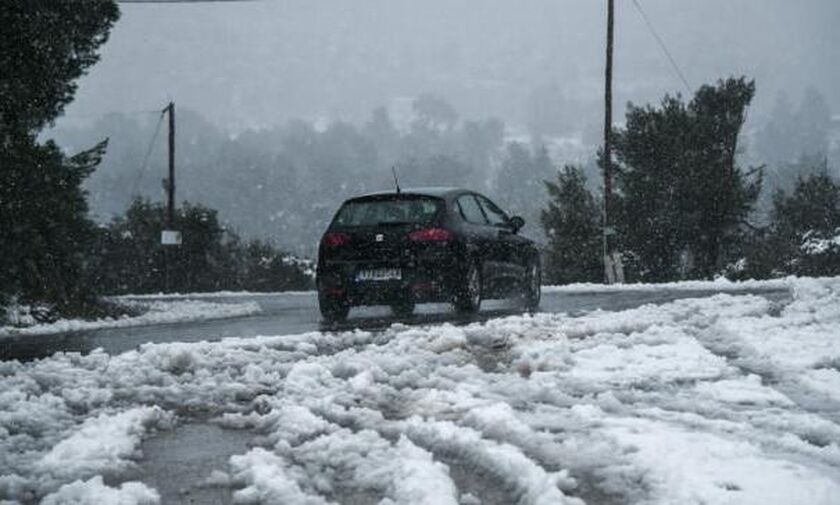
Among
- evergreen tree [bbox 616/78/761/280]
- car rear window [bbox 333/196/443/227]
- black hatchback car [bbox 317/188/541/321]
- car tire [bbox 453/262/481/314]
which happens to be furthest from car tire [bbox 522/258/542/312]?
evergreen tree [bbox 616/78/761/280]

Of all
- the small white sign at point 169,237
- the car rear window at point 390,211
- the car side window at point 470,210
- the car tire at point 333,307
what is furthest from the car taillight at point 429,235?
the small white sign at point 169,237

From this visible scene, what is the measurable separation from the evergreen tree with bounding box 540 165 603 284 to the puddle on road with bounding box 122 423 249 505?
33.4 m

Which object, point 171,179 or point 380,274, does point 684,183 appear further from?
point 380,274

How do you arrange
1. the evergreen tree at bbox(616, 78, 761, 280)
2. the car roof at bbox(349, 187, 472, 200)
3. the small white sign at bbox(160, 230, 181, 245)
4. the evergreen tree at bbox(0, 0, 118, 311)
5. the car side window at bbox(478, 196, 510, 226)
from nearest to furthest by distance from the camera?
the car roof at bbox(349, 187, 472, 200)
the car side window at bbox(478, 196, 510, 226)
the evergreen tree at bbox(0, 0, 118, 311)
the small white sign at bbox(160, 230, 181, 245)
the evergreen tree at bbox(616, 78, 761, 280)

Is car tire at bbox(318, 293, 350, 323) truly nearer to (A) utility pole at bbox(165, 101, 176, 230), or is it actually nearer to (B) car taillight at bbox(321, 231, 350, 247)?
(B) car taillight at bbox(321, 231, 350, 247)

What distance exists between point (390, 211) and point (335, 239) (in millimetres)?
756

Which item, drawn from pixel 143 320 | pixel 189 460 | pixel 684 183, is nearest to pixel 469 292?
pixel 143 320

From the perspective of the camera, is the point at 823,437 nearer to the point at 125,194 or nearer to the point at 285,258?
the point at 285,258

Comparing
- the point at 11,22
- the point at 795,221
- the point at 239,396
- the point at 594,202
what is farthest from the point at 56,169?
the point at 795,221

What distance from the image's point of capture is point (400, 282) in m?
10.7

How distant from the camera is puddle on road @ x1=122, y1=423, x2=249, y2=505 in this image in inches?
133

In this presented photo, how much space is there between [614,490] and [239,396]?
2.96 metres

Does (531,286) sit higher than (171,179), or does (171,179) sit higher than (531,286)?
(171,179)

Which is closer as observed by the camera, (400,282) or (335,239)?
(400,282)
